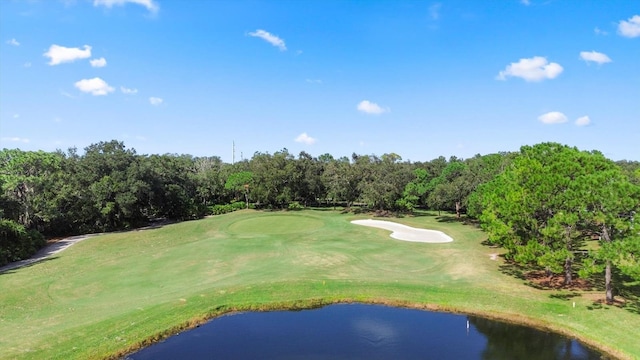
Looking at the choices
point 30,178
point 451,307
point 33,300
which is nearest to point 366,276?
point 451,307

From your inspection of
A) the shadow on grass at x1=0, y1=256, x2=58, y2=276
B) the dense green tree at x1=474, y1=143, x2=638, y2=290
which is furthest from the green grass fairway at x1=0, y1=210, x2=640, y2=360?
the dense green tree at x1=474, y1=143, x2=638, y2=290

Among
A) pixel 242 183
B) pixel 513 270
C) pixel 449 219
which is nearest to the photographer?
pixel 513 270

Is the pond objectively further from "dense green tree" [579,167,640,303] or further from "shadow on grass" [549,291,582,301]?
"dense green tree" [579,167,640,303]

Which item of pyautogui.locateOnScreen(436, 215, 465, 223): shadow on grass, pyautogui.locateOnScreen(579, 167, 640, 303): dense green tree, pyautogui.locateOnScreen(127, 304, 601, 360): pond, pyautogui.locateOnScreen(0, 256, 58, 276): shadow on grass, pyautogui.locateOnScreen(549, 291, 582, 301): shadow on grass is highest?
pyautogui.locateOnScreen(579, 167, 640, 303): dense green tree

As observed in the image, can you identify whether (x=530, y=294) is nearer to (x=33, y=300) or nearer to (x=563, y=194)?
(x=563, y=194)

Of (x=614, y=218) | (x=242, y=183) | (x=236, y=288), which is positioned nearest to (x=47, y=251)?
(x=236, y=288)

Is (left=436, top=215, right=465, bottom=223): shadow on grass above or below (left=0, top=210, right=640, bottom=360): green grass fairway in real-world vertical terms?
above

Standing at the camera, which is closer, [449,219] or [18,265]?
[18,265]

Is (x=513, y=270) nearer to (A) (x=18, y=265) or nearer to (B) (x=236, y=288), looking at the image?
(B) (x=236, y=288)
